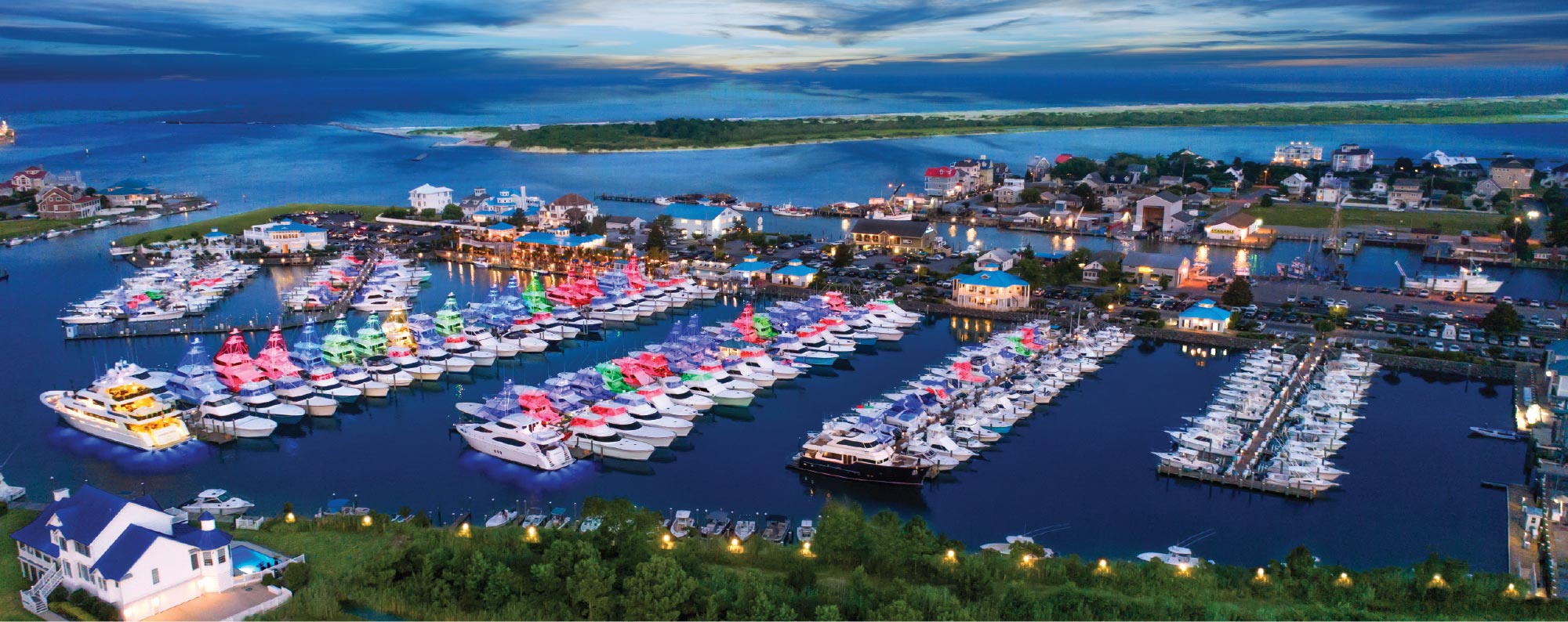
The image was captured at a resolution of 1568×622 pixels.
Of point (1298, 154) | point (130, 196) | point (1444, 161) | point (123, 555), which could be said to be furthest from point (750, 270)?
point (1298, 154)

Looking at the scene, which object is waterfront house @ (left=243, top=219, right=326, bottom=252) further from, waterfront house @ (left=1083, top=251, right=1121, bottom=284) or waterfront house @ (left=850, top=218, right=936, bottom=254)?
waterfront house @ (left=1083, top=251, right=1121, bottom=284)

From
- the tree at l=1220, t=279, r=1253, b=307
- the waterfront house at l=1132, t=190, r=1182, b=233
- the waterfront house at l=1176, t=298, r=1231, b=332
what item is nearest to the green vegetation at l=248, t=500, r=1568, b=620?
the waterfront house at l=1176, t=298, r=1231, b=332

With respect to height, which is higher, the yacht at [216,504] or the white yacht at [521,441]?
the white yacht at [521,441]

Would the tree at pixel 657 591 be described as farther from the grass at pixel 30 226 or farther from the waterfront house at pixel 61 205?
the waterfront house at pixel 61 205

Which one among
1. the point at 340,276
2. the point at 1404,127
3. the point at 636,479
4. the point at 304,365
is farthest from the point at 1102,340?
the point at 1404,127

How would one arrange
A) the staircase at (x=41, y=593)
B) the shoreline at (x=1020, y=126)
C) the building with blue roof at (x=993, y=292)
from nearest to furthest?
the staircase at (x=41, y=593), the building with blue roof at (x=993, y=292), the shoreline at (x=1020, y=126)

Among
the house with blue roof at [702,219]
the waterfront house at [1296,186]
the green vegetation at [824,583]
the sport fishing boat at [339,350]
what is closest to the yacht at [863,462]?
the green vegetation at [824,583]
